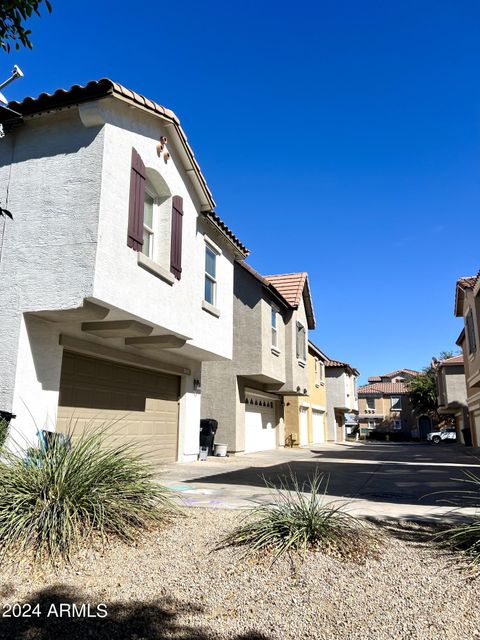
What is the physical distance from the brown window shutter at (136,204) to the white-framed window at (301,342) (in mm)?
14211

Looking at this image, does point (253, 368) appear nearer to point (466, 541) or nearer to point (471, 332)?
point (471, 332)

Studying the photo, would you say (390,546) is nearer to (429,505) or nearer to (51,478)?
(429,505)

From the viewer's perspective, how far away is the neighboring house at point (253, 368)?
16.9 meters

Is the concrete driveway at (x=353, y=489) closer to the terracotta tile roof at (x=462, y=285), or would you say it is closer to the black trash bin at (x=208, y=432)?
the black trash bin at (x=208, y=432)

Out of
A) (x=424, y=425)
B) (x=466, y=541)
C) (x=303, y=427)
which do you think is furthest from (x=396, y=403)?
(x=466, y=541)

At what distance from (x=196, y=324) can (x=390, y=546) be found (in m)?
7.96

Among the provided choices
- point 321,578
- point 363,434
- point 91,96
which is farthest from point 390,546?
point 363,434

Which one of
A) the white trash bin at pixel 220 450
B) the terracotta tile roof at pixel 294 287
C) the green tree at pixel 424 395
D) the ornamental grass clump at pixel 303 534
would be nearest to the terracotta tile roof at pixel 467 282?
the terracotta tile roof at pixel 294 287

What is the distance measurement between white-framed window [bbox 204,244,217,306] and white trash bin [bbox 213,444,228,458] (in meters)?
4.98

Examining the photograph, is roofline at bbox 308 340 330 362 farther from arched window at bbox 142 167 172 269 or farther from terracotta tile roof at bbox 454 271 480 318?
arched window at bbox 142 167 172 269

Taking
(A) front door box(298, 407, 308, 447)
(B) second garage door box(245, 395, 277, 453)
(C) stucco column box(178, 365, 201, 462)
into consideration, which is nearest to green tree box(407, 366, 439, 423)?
(A) front door box(298, 407, 308, 447)

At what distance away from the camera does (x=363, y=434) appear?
6450cm

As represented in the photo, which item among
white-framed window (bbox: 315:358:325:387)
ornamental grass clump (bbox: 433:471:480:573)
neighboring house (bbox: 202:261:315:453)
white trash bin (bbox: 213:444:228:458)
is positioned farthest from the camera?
white-framed window (bbox: 315:358:325:387)

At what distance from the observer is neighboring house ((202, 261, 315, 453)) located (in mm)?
16859
